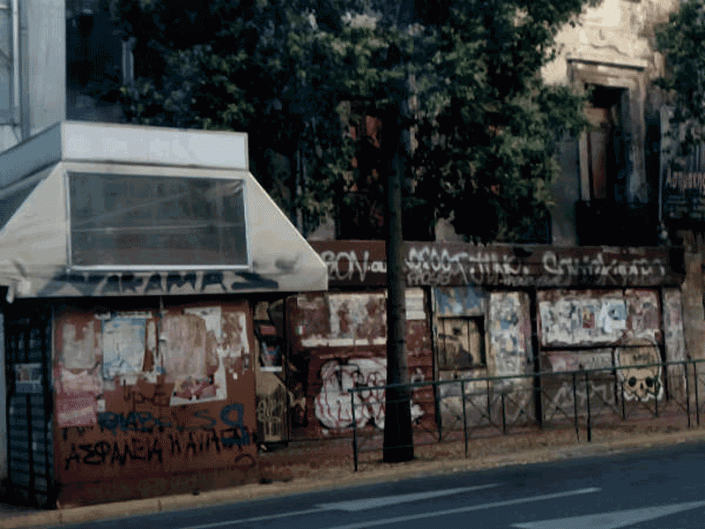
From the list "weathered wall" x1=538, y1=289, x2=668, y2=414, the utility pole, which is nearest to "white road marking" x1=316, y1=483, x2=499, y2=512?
the utility pole

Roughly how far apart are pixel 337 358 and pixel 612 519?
10.5 meters

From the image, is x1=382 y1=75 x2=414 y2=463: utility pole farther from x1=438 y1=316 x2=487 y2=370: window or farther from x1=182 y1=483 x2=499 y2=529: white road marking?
x1=438 y1=316 x2=487 y2=370: window

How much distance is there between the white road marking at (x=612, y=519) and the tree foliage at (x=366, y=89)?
7026 millimetres

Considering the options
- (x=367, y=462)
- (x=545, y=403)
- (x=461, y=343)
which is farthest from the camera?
(x=461, y=343)

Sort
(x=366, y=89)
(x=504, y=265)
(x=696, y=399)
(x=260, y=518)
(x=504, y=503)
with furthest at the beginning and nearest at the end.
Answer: (x=504, y=265)
(x=696, y=399)
(x=366, y=89)
(x=260, y=518)
(x=504, y=503)

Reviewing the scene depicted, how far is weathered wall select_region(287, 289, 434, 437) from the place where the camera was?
61.3 feet

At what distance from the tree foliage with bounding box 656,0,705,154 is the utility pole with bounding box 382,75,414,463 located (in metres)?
8.54

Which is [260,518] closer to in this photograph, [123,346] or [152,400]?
[152,400]

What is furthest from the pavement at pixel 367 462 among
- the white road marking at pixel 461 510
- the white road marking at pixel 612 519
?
the white road marking at pixel 612 519

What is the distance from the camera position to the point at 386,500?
11562 millimetres

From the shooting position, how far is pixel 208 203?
13.7 m

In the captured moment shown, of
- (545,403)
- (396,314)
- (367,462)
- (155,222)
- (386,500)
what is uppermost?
(155,222)

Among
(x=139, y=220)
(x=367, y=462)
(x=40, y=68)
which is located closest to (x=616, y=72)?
(x=367, y=462)

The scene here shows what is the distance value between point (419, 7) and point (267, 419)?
22.5 ft
